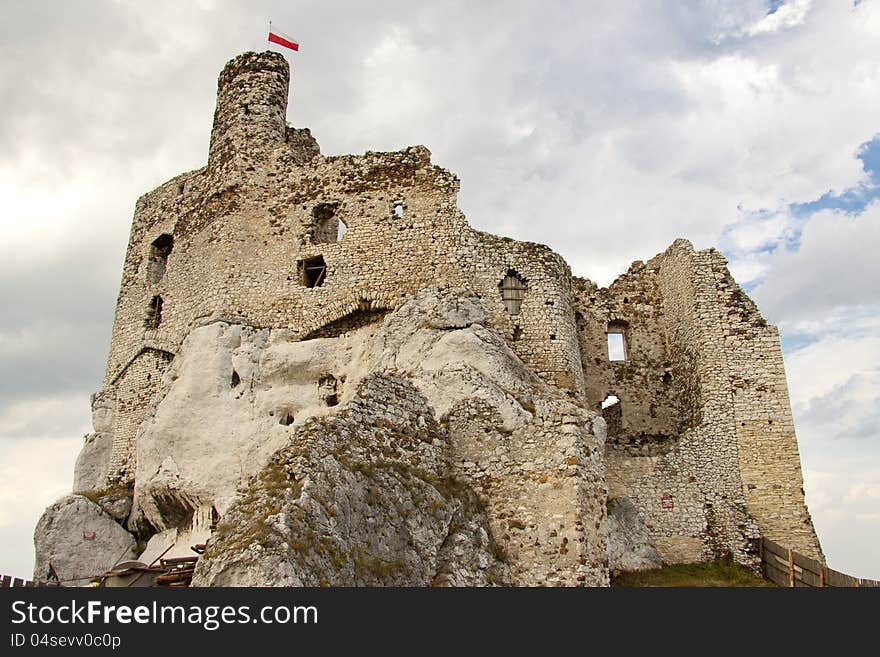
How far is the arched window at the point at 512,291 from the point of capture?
62.5 feet

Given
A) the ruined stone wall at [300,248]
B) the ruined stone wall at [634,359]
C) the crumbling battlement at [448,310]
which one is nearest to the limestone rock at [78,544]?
the crumbling battlement at [448,310]

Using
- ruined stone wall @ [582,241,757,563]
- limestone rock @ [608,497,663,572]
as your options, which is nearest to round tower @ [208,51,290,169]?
ruined stone wall @ [582,241,757,563]

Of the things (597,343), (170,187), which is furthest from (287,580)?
(170,187)

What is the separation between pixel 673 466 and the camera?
64.2 ft

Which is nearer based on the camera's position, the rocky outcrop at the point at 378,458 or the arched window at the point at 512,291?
the rocky outcrop at the point at 378,458

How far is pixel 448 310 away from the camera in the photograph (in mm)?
17578

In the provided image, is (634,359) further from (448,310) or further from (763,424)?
(448,310)

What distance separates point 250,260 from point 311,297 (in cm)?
224

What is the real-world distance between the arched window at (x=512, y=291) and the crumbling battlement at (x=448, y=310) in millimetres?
41

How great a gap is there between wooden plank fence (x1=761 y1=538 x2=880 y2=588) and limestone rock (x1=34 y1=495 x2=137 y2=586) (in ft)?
52.0

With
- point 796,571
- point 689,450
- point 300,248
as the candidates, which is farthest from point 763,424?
point 300,248

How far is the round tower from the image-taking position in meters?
22.2

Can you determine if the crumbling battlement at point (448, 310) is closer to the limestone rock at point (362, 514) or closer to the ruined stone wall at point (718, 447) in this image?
the ruined stone wall at point (718, 447)

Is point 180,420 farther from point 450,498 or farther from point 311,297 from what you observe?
point 450,498
